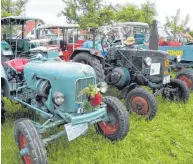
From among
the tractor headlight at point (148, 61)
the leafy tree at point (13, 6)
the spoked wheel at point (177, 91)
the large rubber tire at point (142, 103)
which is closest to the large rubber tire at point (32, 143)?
the large rubber tire at point (142, 103)

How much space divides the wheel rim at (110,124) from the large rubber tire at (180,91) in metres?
2.37

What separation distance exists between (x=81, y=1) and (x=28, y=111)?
20.5 metres

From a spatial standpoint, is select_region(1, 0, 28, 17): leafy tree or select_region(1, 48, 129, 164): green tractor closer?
select_region(1, 48, 129, 164): green tractor

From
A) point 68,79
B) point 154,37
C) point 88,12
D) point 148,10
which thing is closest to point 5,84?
point 68,79

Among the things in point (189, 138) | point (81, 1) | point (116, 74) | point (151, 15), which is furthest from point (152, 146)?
point (151, 15)

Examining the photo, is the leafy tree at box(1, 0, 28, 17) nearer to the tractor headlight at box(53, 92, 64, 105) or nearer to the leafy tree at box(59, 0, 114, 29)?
the leafy tree at box(59, 0, 114, 29)

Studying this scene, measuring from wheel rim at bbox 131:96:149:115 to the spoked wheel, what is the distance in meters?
1.06

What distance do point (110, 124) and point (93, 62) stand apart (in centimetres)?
202

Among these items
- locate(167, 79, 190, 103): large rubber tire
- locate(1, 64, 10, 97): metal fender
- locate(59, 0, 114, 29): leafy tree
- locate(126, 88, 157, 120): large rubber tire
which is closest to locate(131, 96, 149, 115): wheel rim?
locate(126, 88, 157, 120): large rubber tire

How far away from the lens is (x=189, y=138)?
384 centimetres

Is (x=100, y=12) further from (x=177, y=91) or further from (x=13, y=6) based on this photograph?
(x=177, y=91)

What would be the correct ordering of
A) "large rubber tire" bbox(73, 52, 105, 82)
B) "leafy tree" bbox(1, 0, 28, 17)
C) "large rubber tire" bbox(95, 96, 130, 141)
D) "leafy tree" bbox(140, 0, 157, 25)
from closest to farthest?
"large rubber tire" bbox(95, 96, 130, 141) < "large rubber tire" bbox(73, 52, 105, 82) < "leafy tree" bbox(1, 0, 28, 17) < "leafy tree" bbox(140, 0, 157, 25)

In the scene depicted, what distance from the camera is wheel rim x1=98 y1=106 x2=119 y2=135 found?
11.6 feet

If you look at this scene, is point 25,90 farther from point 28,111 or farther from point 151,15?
point 151,15
